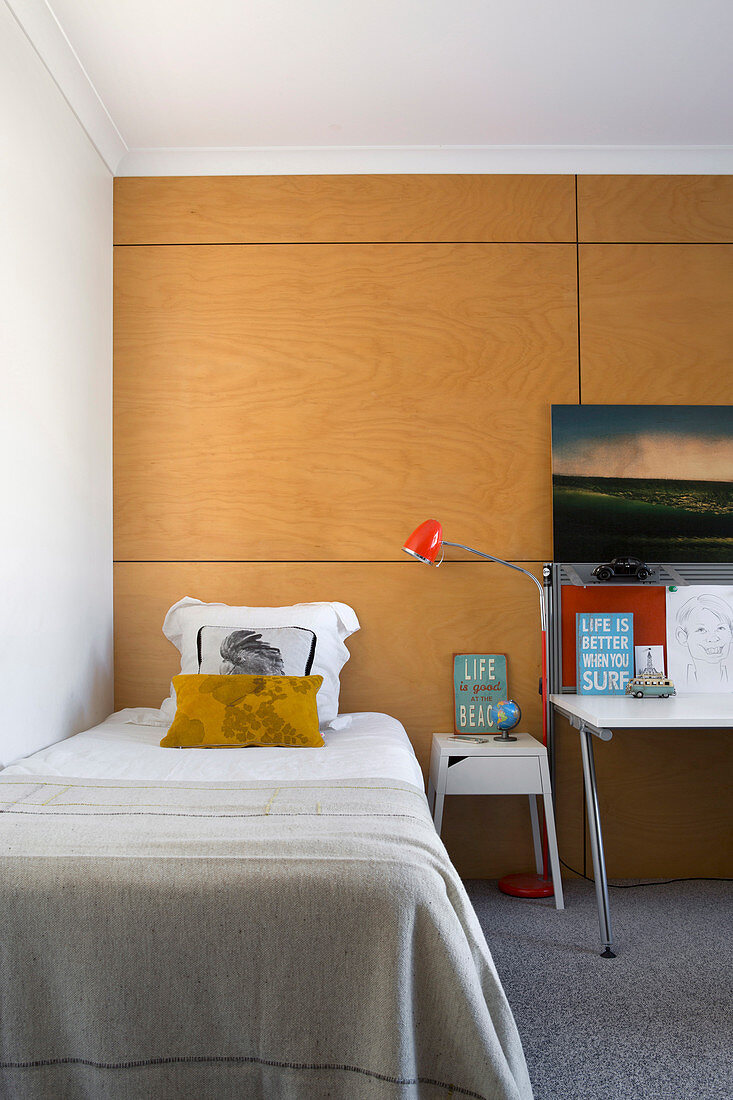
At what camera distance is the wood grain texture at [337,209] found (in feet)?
10.7

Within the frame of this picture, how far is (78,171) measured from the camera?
9.49 ft

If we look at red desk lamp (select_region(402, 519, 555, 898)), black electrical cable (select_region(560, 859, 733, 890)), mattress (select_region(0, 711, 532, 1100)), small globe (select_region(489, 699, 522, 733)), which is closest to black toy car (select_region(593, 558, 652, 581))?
red desk lamp (select_region(402, 519, 555, 898))

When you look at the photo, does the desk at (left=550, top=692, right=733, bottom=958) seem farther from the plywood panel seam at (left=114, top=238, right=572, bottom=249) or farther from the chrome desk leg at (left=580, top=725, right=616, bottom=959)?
the plywood panel seam at (left=114, top=238, right=572, bottom=249)

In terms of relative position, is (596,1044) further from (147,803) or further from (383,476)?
(383,476)

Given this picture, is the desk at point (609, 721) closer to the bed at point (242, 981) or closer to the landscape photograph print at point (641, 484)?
the landscape photograph print at point (641, 484)

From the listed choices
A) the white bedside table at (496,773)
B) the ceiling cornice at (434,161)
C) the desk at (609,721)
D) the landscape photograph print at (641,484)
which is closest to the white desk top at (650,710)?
the desk at (609,721)

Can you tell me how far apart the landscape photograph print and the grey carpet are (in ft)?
4.31

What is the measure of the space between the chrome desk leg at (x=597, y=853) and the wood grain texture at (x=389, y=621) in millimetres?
636

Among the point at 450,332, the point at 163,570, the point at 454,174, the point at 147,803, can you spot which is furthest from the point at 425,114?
the point at 147,803

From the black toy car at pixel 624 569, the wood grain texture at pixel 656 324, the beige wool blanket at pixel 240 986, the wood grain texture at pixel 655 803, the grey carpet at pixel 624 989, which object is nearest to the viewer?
the beige wool blanket at pixel 240 986

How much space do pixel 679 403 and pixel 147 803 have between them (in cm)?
260

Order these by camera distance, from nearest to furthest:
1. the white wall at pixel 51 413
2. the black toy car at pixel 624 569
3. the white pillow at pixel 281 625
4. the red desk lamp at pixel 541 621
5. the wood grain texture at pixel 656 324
→ the white wall at pixel 51 413 < the white pillow at pixel 281 625 < the red desk lamp at pixel 541 621 < the black toy car at pixel 624 569 < the wood grain texture at pixel 656 324

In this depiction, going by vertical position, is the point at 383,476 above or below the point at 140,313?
below

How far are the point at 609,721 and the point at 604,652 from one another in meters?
0.74
